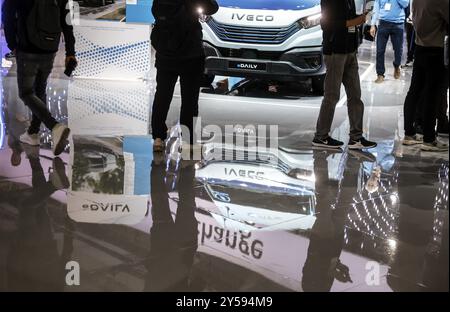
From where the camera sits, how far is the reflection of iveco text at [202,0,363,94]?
8.28 meters

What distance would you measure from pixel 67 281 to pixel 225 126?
13.5 ft

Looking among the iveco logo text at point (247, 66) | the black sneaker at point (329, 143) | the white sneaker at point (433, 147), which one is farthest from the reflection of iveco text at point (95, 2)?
the white sneaker at point (433, 147)

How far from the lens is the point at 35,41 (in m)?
5.54

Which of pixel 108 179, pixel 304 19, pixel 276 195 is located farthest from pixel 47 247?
pixel 304 19

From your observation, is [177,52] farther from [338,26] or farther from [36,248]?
[36,248]

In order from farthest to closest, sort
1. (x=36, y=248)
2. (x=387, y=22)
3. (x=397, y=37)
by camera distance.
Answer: (x=397, y=37)
(x=387, y=22)
(x=36, y=248)

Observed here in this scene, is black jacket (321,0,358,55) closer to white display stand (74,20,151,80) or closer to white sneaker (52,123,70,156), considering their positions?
white sneaker (52,123,70,156)

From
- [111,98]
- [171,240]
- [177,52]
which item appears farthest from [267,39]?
[171,240]

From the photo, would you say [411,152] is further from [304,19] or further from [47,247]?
[47,247]

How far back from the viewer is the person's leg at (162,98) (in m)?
5.81

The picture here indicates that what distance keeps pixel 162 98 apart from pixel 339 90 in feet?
5.70

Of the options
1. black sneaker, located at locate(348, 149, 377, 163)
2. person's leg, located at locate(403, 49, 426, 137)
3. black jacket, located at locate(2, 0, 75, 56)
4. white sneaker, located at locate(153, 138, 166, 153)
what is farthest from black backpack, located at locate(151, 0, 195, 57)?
person's leg, located at locate(403, 49, 426, 137)

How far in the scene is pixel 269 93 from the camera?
9.33m

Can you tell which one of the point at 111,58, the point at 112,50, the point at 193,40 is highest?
the point at 193,40
